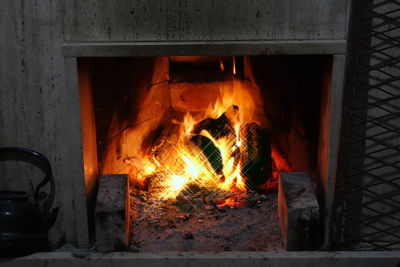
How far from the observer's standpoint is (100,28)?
9.88 feet

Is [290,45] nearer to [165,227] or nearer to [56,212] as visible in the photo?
[165,227]

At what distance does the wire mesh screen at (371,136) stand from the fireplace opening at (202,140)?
11.0 inches

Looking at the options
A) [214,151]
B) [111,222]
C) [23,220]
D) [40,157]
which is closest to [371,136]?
[214,151]

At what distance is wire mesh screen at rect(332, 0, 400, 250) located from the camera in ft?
9.89

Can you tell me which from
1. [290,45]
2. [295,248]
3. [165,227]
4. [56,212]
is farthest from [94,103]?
[295,248]

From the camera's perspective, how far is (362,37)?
3.04 m

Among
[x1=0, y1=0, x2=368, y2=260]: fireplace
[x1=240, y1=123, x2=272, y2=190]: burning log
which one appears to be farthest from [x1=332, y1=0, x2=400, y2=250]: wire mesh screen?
[x1=240, y1=123, x2=272, y2=190]: burning log

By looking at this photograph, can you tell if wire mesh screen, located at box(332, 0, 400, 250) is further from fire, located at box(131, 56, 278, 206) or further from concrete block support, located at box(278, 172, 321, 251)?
fire, located at box(131, 56, 278, 206)

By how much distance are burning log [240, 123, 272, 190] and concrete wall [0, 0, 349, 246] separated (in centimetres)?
121

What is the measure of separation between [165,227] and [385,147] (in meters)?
1.71

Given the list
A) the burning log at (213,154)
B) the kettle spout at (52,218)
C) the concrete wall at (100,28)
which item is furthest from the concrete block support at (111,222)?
the burning log at (213,154)

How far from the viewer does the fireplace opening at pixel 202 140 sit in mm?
3502

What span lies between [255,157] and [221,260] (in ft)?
3.91

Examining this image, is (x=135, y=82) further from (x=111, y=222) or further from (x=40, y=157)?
(x=111, y=222)
